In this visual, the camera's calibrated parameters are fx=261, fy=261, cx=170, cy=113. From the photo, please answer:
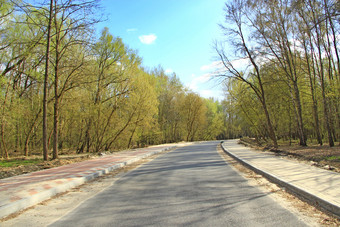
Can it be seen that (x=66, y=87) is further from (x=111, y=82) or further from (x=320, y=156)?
(x=320, y=156)

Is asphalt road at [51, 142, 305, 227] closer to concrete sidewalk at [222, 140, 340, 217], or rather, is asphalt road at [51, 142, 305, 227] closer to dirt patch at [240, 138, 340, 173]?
concrete sidewalk at [222, 140, 340, 217]

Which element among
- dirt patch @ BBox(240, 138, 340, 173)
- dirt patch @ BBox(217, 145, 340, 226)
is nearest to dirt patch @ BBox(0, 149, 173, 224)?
dirt patch @ BBox(217, 145, 340, 226)

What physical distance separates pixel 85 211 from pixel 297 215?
4171mm

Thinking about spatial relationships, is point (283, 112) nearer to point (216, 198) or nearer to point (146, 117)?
point (146, 117)

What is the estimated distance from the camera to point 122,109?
29188 millimetres

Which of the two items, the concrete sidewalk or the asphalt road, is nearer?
the asphalt road

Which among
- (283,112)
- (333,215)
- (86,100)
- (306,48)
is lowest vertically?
(333,215)

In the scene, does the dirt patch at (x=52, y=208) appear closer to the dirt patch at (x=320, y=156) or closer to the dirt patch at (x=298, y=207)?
the dirt patch at (x=298, y=207)

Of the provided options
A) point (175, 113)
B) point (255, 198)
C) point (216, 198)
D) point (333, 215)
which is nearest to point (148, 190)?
point (216, 198)

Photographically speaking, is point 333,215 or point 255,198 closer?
point 333,215

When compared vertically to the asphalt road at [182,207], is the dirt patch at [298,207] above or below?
below

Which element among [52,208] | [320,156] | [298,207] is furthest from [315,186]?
[320,156]

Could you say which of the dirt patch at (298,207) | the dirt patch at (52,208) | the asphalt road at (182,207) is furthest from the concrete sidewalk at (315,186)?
the dirt patch at (52,208)

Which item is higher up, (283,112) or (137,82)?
(137,82)
